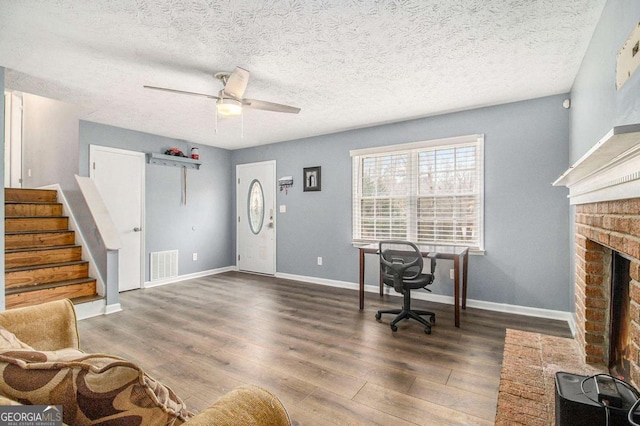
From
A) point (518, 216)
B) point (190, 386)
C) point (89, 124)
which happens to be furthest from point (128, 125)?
point (518, 216)

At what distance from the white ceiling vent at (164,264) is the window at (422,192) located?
122 inches

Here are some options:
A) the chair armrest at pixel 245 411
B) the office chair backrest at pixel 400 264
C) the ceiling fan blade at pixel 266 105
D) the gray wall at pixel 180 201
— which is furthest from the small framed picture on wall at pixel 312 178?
the chair armrest at pixel 245 411

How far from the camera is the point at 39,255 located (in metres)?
3.66

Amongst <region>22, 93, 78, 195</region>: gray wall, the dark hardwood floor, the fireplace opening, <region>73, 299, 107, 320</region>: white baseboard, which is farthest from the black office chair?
<region>22, 93, 78, 195</region>: gray wall

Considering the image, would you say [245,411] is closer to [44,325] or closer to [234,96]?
[44,325]

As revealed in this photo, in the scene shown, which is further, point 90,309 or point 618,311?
point 90,309

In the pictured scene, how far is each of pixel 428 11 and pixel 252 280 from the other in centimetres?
455

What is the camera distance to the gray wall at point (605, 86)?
1514mm

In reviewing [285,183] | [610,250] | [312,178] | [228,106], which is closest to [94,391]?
[228,106]

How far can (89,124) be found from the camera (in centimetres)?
433

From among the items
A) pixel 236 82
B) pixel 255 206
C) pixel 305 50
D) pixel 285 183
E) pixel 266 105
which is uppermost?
pixel 305 50

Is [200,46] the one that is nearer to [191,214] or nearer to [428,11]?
[428,11]

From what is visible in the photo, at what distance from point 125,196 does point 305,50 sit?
148 inches

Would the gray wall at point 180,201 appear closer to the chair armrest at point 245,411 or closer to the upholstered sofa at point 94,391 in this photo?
the upholstered sofa at point 94,391
